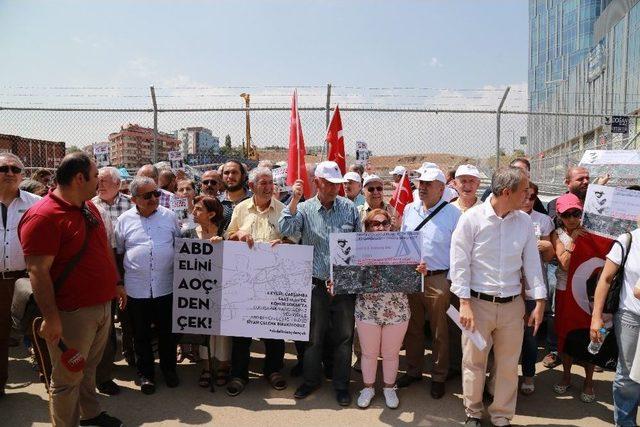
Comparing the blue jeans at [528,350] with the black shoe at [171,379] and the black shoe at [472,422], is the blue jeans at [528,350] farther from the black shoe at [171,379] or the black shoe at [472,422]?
the black shoe at [171,379]

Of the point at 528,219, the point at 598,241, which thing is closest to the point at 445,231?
the point at 528,219

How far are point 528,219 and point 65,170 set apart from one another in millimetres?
3485

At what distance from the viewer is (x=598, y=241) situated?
4.27m

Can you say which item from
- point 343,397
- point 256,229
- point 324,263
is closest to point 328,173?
point 324,263

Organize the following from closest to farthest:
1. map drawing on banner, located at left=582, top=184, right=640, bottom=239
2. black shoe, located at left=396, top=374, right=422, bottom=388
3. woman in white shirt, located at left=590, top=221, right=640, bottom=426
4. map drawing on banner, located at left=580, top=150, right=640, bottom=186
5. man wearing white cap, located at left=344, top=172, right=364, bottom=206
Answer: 1. woman in white shirt, located at left=590, top=221, right=640, bottom=426
2. map drawing on banner, located at left=582, top=184, right=640, bottom=239
3. black shoe, located at left=396, top=374, right=422, bottom=388
4. map drawing on banner, located at left=580, top=150, right=640, bottom=186
5. man wearing white cap, located at left=344, top=172, right=364, bottom=206

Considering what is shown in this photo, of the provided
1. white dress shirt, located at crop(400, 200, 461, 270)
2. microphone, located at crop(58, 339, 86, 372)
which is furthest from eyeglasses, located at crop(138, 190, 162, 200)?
white dress shirt, located at crop(400, 200, 461, 270)

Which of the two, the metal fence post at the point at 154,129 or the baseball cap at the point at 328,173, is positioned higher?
the metal fence post at the point at 154,129

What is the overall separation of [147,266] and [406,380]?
2.72 metres

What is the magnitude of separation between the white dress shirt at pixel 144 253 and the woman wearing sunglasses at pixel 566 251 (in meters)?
3.70

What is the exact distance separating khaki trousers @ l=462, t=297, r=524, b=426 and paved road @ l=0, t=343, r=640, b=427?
9.9 inches

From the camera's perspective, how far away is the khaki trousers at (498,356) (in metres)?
3.76

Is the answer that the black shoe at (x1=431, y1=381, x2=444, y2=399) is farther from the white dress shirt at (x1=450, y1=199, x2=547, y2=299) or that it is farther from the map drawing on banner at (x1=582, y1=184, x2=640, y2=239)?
the map drawing on banner at (x1=582, y1=184, x2=640, y2=239)

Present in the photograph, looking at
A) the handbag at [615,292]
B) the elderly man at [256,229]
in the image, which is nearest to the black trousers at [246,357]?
the elderly man at [256,229]

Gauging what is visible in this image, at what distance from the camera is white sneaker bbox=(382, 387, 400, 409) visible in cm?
425
